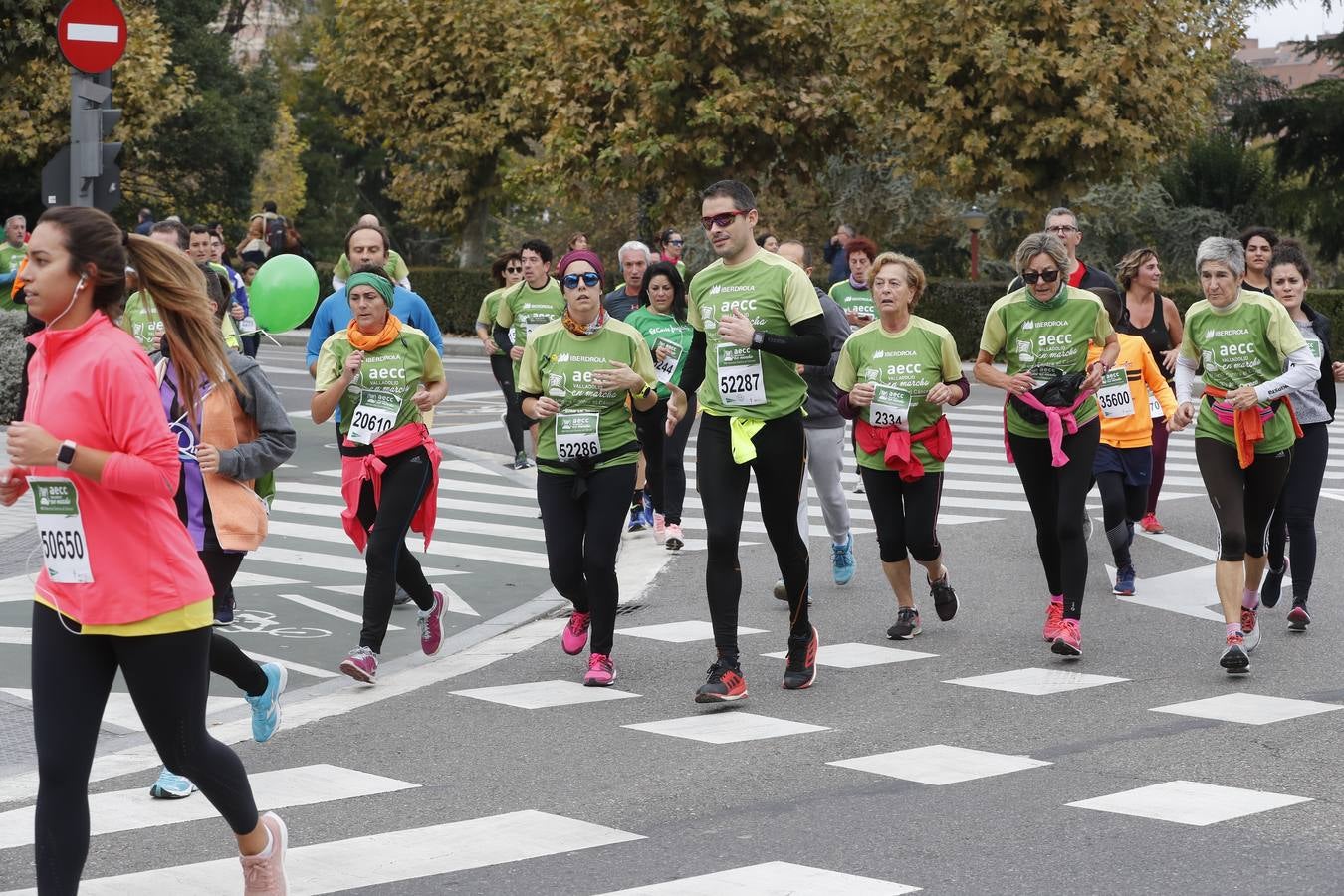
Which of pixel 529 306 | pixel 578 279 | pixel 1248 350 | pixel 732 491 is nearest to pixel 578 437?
pixel 578 279

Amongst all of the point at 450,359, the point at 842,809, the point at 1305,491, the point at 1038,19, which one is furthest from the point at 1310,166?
the point at 842,809

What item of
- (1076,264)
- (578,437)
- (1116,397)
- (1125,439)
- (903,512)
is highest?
(1076,264)

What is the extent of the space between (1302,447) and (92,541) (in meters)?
6.47

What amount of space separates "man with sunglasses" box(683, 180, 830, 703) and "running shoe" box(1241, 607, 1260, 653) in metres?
2.29

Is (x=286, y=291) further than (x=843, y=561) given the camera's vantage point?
Yes

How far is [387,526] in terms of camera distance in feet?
27.8

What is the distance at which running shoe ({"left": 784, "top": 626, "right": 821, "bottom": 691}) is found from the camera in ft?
26.8

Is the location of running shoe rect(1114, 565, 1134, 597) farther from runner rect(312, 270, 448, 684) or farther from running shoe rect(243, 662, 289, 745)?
running shoe rect(243, 662, 289, 745)

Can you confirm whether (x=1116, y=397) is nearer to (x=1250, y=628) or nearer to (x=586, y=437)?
(x=1250, y=628)

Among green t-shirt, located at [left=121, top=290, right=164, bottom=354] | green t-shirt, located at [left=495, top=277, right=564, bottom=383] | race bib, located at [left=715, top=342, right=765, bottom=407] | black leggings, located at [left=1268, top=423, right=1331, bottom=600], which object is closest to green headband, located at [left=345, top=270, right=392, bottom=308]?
green t-shirt, located at [left=121, top=290, right=164, bottom=354]

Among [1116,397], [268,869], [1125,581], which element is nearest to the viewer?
[268,869]

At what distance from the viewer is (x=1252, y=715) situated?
7.46 meters

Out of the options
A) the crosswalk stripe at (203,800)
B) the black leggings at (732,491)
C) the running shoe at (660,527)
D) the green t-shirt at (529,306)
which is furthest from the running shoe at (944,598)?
the green t-shirt at (529,306)

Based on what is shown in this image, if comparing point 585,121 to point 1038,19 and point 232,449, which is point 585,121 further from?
point 232,449
